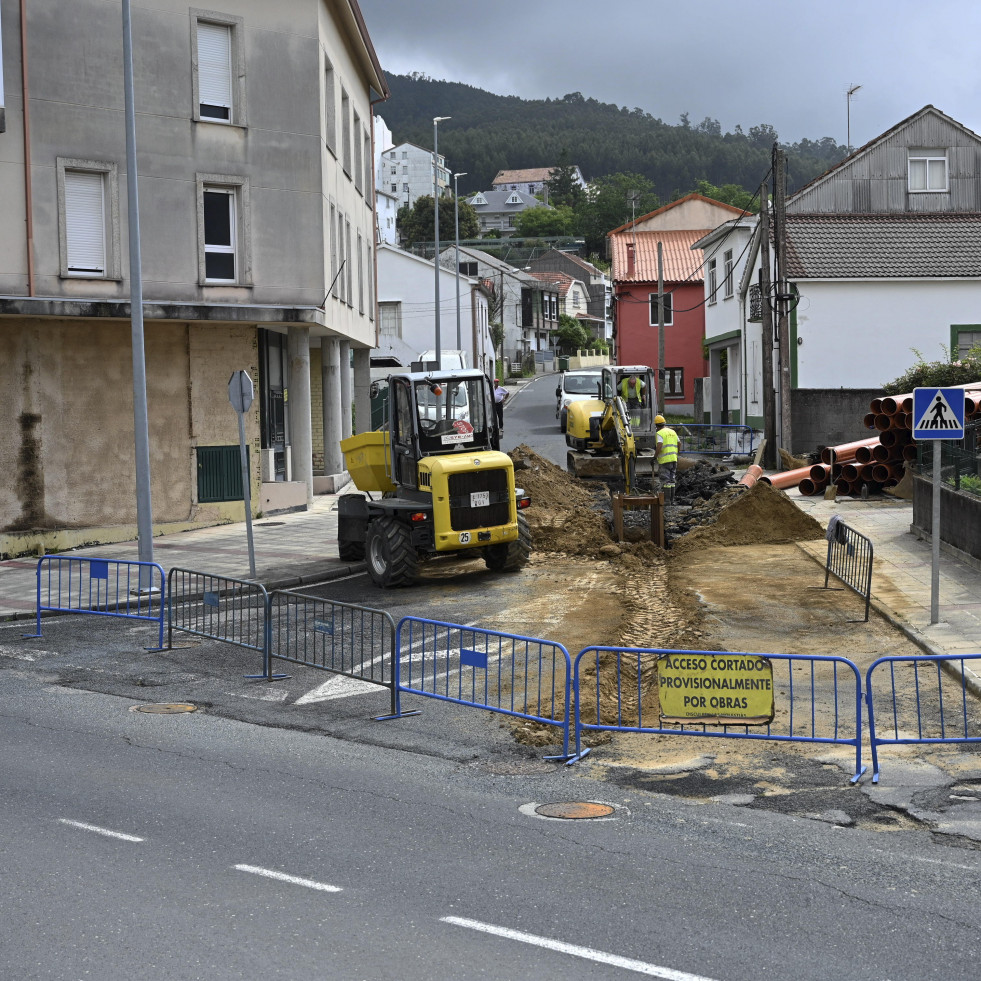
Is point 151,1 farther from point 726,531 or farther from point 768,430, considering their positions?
point 768,430

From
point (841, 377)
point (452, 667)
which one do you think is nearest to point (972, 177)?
point (841, 377)

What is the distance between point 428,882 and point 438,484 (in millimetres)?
10470

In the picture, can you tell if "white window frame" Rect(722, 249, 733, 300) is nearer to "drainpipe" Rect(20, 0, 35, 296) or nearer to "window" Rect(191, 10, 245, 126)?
"window" Rect(191, 10, 245, 126)

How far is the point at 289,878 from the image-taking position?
256 inches

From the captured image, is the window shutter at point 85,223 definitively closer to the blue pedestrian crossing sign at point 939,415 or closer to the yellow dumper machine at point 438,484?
the yellow dumper machine at point 438,484

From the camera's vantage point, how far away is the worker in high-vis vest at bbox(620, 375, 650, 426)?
103 ft

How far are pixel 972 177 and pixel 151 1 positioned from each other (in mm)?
27309

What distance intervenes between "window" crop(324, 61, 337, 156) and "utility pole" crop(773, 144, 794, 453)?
33.9ft

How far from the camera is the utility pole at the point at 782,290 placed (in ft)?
98.1

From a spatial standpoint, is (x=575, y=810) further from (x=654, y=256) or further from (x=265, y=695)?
(x=654, y=256)

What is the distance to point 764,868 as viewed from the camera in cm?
663

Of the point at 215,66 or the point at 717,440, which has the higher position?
the point at 215,66

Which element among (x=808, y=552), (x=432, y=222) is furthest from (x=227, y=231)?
(x=432, y=222)

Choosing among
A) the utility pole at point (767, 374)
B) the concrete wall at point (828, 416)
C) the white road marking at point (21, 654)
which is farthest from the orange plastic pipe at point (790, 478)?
the white road marking at point (21, 654)
